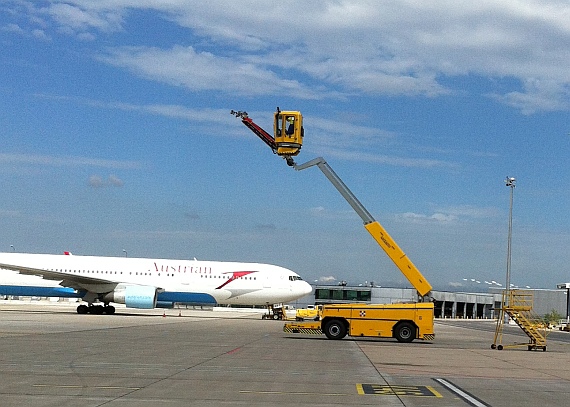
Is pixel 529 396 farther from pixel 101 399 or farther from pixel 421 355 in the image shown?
pixel 421 355

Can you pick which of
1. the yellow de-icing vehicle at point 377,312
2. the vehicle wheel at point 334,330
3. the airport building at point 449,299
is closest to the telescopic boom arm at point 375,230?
the yellow de-icing vehicle at point 377,312

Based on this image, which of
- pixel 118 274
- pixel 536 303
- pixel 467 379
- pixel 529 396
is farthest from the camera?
pixel 536 303

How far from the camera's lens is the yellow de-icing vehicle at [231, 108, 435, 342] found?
30922 mm

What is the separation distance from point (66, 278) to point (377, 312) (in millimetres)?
27253


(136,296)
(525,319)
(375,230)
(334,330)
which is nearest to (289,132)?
(375,230)

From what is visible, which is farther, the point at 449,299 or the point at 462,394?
the point at 449,299

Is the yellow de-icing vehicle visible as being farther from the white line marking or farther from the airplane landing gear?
the airplane landing gear

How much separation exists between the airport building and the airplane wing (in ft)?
186

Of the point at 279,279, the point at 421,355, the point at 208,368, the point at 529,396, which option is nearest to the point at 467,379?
the point at 529,396

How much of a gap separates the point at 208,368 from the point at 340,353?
26.3 feet

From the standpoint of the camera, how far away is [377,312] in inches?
1268

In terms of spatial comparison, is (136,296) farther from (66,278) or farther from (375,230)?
(375,230)

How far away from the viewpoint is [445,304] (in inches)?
5340

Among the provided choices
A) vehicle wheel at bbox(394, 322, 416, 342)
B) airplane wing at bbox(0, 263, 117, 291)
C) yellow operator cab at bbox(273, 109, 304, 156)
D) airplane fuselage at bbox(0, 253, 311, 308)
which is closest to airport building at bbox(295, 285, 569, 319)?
airplane fuselage at bbox(0, 253, 311, 308)
